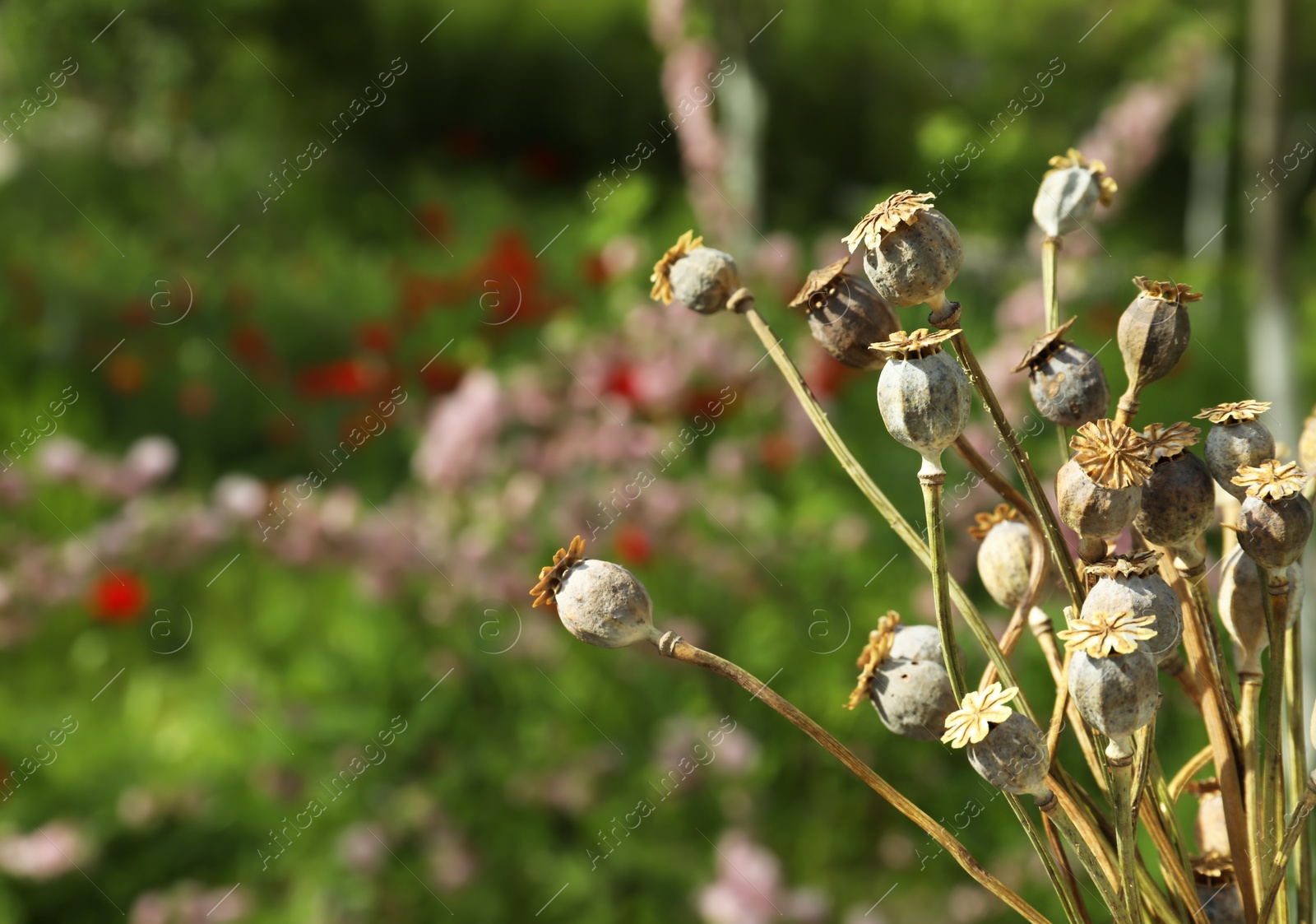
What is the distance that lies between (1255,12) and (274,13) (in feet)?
17.9

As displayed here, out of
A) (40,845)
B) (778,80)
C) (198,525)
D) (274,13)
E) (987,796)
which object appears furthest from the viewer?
(778,80)

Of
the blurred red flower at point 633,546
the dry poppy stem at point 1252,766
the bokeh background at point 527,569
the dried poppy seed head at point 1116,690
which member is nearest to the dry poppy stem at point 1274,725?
the dry poppy stem at point 1252,766

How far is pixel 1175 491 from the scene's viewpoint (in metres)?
0.41

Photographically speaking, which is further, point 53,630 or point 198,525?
point 53,630

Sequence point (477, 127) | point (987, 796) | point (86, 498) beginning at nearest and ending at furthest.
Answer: point (987, 796) < point (86, 498) < point (477, 127)

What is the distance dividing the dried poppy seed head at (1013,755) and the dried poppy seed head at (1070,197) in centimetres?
27

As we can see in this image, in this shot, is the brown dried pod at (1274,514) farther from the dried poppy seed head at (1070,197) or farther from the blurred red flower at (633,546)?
the blurred red flower at (633,546)

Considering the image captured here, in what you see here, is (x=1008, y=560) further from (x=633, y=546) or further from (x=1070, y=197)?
(x=633, y=546)

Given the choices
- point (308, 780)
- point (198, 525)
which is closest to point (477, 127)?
point (198, 525)

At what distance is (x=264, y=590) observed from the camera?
283cm

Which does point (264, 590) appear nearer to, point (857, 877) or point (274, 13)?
point (857, 877)

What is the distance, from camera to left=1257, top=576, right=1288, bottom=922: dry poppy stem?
1.45ft

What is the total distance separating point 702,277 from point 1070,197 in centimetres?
20

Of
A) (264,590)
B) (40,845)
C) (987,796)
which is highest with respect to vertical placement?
(40,845)
